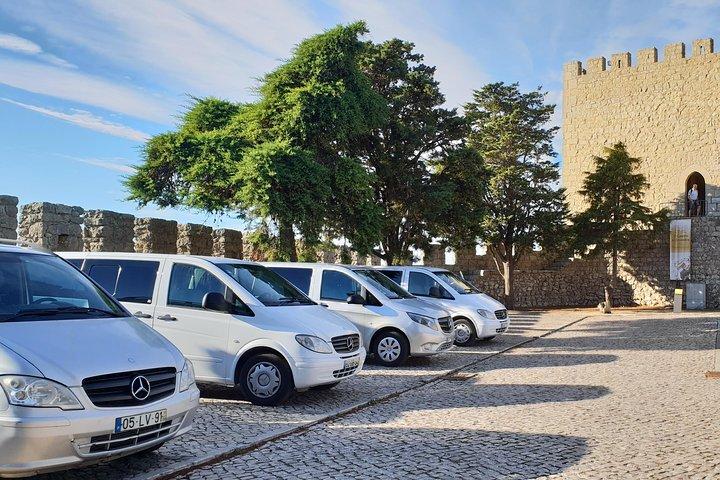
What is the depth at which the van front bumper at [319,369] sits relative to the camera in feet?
25.4

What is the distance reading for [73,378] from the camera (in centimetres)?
438

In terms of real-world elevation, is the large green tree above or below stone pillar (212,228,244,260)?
above

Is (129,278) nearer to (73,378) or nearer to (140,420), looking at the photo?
(140,420)

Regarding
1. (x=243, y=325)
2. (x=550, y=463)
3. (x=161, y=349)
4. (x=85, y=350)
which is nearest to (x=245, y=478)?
(x=161, y=349)

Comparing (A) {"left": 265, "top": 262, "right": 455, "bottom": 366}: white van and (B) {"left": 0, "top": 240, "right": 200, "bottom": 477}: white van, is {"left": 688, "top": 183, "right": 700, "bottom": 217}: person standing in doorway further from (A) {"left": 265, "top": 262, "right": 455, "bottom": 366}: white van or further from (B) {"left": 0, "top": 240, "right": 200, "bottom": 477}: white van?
(B) {"left": 0, "top": 240, "right": 200, "bottom": 477}: white van

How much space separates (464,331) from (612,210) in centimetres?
1960

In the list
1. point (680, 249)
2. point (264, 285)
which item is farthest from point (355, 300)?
point (680, 249)

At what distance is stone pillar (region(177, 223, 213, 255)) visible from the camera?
16906 mm

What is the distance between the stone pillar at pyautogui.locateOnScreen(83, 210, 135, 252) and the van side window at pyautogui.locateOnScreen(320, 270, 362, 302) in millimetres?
5511

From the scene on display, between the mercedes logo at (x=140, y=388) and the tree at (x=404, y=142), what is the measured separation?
17.3m

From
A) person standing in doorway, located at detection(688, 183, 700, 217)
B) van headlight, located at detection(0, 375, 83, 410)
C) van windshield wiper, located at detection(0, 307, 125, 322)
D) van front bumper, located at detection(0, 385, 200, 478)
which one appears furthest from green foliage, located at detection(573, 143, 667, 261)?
van headlight, located at detection(0, 375, 83, 410)

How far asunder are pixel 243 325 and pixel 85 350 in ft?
11.0

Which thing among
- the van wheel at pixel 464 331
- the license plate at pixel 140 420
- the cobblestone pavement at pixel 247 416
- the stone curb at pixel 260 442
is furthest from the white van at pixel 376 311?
the license plate at pixel 140 420

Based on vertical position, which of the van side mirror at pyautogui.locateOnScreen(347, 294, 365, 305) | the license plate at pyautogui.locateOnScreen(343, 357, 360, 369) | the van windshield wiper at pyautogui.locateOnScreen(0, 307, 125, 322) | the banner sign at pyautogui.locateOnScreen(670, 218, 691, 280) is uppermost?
the banner sign at pyautogui.locateOnScreen(670, 218, 691, 280)
